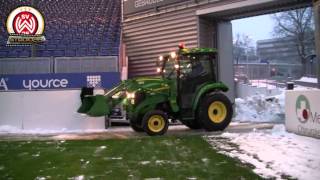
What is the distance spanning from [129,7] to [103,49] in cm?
259

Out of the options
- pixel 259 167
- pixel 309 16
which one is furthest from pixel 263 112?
pixel 309 16

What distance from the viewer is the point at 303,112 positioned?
14.6 m

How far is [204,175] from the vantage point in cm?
920

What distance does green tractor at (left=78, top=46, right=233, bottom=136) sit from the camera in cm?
1638

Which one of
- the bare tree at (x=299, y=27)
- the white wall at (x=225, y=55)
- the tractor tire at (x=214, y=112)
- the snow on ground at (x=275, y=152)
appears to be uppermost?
the bare tree at (x=299, y=27)

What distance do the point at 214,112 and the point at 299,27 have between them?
39.3 metres

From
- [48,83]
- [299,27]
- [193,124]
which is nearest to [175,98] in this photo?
[193,124]

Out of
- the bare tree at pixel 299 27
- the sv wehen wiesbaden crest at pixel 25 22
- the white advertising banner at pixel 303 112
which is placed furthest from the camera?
the bare tree at pixel 299 27

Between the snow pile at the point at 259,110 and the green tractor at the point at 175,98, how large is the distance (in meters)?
6.85

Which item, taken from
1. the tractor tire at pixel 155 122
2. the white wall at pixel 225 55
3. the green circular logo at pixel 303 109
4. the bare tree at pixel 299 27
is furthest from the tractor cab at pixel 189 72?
the bare tree at pixel 299 27

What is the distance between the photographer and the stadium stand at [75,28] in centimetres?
2917

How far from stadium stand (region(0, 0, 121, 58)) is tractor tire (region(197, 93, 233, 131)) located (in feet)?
40.3

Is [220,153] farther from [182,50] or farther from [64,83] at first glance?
[64,83]

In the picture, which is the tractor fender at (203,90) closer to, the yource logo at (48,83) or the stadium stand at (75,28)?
the yource logo at (48,83)
